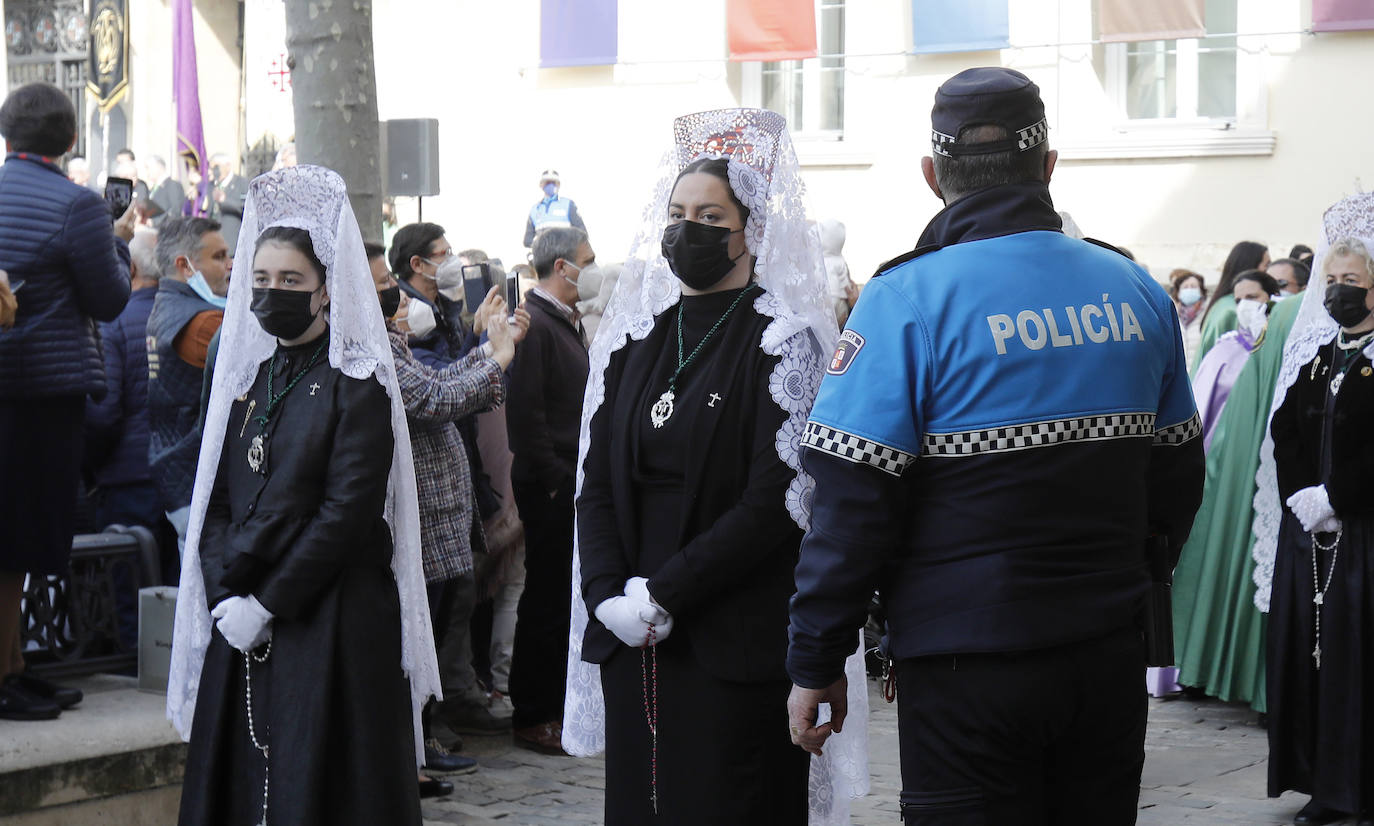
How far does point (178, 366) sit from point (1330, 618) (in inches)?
172

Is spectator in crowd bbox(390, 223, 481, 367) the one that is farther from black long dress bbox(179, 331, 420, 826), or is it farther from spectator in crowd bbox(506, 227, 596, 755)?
black long dress bbox(179, 331, 420, 826)

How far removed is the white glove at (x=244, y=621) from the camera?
446 centimetres

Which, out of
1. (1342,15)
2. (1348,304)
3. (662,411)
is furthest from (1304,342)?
(1342,15)

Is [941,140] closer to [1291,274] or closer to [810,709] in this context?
[810,709]

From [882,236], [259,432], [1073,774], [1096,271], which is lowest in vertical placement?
[1073,774]

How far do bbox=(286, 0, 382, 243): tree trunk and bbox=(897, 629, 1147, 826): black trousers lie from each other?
421cm

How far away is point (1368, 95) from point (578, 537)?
11751 mm

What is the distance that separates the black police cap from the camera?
3.12 meters

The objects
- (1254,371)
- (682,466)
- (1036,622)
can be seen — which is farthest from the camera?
(1254,371)

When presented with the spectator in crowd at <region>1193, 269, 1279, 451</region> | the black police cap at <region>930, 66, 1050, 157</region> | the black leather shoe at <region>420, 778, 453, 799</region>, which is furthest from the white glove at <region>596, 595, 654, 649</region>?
the spectator in crowd at <region>1193, 269, 1279, 451</region>

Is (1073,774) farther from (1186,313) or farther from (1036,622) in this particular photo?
(1186,313)

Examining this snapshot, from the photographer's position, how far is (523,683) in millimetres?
7109

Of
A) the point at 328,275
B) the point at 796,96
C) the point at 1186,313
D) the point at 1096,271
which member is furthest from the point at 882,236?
the point at 1096,271

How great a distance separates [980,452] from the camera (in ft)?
9.89
